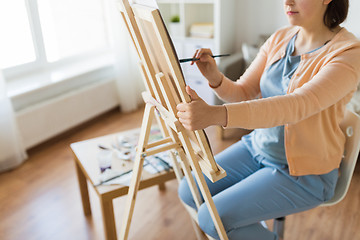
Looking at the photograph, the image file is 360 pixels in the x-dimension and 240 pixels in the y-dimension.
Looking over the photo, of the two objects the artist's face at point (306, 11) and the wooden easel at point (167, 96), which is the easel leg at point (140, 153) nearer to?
the wooden easel at point (167, 96)

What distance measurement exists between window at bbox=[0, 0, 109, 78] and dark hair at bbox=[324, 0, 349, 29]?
2.19 meters

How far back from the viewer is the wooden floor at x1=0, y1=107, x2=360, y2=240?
1630 mm

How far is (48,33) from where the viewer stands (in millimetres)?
2660

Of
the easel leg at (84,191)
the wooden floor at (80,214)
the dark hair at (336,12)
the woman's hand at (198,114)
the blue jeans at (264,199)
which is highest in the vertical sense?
the dark hair at (336,12)

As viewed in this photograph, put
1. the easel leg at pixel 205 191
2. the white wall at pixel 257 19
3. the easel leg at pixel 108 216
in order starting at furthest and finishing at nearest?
the white wall at pixel 257 19
the easel leg at pixel 108 216
the easel leg at pixel 205 191

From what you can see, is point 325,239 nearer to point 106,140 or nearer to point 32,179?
point 106,140

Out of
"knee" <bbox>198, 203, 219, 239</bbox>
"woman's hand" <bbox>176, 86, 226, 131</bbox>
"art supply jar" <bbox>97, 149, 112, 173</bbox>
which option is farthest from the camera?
"art supply jar" <bbox>97, 149, 112, 173</bbox>

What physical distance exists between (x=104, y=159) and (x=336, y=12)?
1.13 m

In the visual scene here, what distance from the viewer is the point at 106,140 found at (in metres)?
1.72

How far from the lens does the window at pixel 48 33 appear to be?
7.88 feet

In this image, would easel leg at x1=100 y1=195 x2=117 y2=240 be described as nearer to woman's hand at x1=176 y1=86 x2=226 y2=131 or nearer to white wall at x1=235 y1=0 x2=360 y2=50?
woman's hand at x1=176 y1=86 x2=226 y2=131

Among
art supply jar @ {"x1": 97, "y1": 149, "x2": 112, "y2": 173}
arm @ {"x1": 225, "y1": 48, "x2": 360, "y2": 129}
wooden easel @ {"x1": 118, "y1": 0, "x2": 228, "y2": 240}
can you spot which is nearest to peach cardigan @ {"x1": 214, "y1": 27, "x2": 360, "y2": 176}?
arm @ {"x1": 225, "y1": 48, "x2": 360, "y2": 129}

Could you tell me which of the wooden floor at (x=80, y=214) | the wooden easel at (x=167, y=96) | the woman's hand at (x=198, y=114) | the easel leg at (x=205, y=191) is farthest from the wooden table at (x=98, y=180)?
the woman's hand at (x=198, y=114)

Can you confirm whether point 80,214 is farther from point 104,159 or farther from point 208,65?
point 208,65
